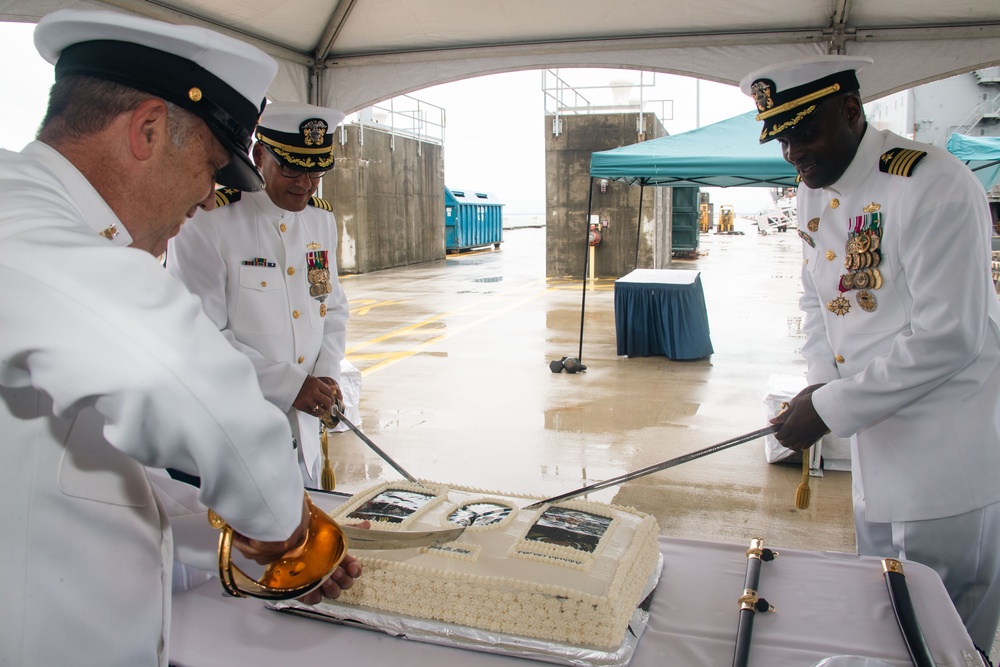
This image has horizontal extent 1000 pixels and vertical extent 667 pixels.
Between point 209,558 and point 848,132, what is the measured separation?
1976mm

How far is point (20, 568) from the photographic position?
0.84 metres

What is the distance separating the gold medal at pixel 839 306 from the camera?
6.81ft

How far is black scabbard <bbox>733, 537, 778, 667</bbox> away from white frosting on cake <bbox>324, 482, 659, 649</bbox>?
195mm

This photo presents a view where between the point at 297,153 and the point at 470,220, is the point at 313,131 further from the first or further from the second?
the point at 470,220

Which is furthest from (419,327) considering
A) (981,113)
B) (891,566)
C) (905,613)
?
(981,113)

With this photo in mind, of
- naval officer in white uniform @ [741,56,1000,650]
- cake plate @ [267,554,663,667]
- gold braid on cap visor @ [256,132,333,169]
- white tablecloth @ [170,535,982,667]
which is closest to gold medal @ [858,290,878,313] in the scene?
naval officer in white uniform @ [741,56,1000,650]

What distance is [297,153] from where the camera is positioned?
255 cm

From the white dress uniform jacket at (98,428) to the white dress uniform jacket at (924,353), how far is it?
1605 millimetres

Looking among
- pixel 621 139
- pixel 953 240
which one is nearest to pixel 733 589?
pixel 953 240

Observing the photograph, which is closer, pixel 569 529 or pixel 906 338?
pixel 569 529

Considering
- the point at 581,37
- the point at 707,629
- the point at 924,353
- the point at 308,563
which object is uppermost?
the point at 581,37

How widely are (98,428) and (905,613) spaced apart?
55.3 inches

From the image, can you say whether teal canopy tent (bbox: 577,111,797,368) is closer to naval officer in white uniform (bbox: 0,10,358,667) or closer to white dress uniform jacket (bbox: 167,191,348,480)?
white dress uniform jacket (bbox: 167,191,348,480)

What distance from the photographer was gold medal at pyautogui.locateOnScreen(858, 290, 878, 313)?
6.53 feet
